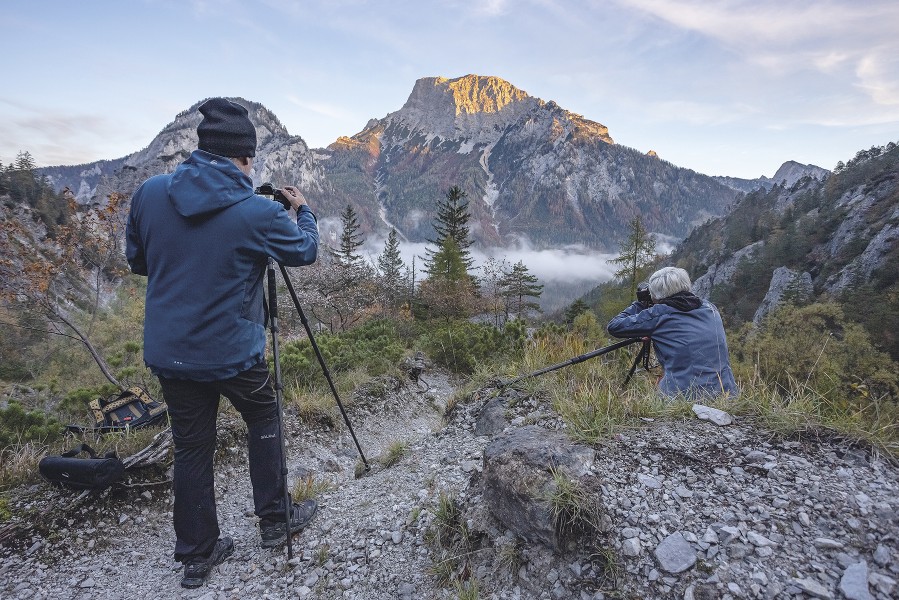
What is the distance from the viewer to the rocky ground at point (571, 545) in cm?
183

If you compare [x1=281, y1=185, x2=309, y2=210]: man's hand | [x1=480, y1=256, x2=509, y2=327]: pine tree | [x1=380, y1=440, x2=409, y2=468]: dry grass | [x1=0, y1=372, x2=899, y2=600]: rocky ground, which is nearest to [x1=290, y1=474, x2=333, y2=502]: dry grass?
[x1=0, y1=372, x2=899, y2=600]: rocky ground

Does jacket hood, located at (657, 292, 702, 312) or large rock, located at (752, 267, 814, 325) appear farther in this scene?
large rock, located at (752, 267, 814, 325)

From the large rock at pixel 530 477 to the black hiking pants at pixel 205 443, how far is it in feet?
5.11

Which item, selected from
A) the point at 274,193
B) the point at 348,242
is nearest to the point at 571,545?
the point at 274,193

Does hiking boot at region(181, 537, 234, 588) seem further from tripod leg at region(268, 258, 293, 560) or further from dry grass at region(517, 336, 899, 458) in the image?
dry grass at region(517, 336, 899, 458)

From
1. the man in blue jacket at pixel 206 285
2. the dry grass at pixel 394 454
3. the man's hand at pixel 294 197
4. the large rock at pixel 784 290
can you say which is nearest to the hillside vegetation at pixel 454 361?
the dry grass at pixel 394 454

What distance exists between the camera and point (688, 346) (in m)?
3.71

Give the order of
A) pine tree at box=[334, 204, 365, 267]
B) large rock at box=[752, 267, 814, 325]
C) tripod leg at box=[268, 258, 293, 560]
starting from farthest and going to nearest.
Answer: large rock at box=[752, 267, 814, 325]
pine tree at box=[334, 204, 365, 267]
tripod leg at box=[268, 258, 293, 560]

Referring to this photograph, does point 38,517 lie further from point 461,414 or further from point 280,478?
point 461,414

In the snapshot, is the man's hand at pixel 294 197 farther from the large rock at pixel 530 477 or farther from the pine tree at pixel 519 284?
the pine tree at pixel 519 284

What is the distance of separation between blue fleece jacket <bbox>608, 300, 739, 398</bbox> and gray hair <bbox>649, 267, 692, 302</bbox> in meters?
0.19

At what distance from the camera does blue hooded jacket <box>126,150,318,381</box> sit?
2404 millimetres

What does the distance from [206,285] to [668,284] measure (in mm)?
3886

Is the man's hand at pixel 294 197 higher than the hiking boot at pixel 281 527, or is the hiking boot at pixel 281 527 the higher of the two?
the man's hand at pixel 294 197
